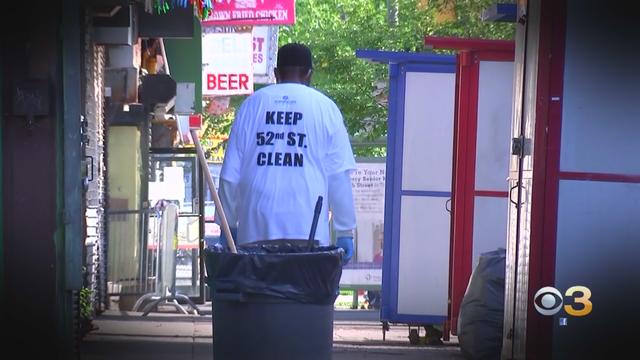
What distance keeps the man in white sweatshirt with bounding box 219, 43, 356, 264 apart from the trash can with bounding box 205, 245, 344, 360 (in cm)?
56

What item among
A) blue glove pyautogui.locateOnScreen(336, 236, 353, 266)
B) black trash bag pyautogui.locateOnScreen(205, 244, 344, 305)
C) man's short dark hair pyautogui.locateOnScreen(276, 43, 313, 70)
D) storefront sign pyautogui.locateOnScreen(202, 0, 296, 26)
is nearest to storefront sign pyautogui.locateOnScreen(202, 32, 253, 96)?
storefront sign pyautogui.locateOnScreen(202, 0, 296, 26)

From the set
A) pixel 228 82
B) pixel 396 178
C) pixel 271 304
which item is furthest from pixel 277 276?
pixel 228 82

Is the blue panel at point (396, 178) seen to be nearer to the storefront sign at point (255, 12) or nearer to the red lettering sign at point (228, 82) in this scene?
the storefront sign at point (255, 12)

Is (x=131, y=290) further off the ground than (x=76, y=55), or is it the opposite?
(x=76, y=55)

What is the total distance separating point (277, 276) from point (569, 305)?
72.0 inches

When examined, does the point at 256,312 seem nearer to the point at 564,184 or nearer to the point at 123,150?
the point at 564,184

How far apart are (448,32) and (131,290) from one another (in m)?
5.03

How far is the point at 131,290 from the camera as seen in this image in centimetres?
1163

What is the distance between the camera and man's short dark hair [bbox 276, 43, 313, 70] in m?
4.87

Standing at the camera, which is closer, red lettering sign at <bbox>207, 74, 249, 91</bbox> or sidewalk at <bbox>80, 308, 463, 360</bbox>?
sidewalk at <bbox>80, 308, 463, 360</bbox>

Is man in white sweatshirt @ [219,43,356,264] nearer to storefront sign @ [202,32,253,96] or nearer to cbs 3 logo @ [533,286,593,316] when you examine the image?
cbs 3 logo @ [533,286,593,316]

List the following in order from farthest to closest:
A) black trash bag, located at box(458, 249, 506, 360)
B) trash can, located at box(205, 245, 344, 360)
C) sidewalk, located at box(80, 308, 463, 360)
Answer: sidewalk, located at box(80, 308, 463, 360)
black trash bag, located at box(458, 249, 506, 360)
trash can, located at box(205, 245, 344, 360)

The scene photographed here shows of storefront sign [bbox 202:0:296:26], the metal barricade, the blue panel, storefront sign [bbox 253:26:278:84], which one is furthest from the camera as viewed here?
storefront sign [bbox 253:26:278:84]

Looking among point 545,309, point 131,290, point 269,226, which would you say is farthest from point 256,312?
point 131,290
